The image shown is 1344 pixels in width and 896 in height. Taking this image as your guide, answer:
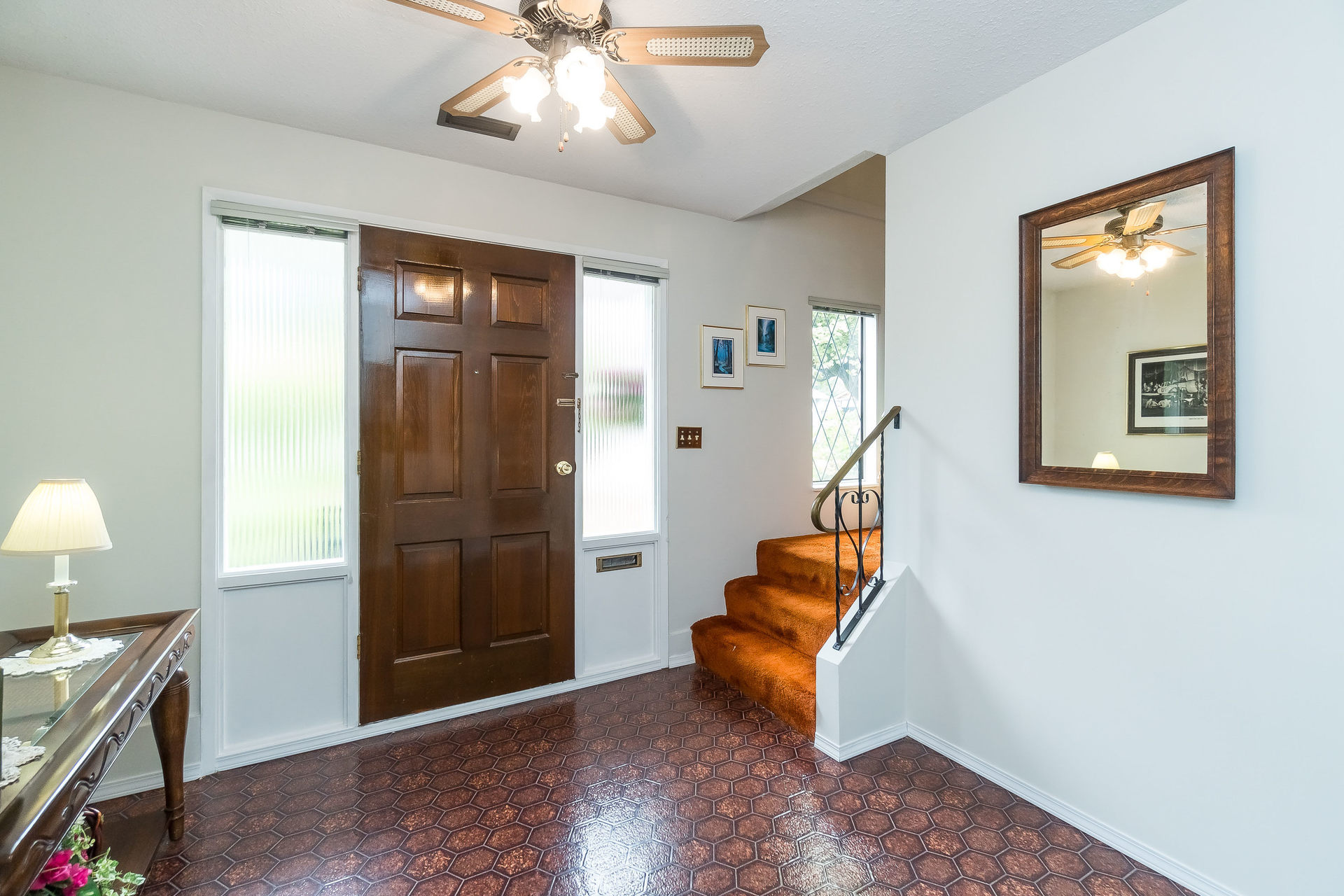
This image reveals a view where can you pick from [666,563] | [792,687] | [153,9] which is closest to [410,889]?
[792,687]

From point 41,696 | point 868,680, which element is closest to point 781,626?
point 868,680

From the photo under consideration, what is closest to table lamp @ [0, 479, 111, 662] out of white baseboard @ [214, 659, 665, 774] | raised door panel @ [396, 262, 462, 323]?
white baseboard @ [214, 659, 665, 774]

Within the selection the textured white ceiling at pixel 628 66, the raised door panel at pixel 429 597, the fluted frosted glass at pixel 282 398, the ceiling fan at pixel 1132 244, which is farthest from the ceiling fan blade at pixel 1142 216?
the fluted frosted glass at pixel 282 398

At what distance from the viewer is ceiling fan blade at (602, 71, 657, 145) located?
5.92ft

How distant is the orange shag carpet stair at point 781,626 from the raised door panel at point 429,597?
1.31 m

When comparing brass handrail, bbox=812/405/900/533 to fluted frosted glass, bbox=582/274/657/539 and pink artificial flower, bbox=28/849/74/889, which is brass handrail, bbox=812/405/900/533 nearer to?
fluted frosted glass, bbox=582/274/657/539

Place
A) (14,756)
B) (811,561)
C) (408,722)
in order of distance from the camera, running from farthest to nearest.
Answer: (811,561)
(408,722)
(14,756)

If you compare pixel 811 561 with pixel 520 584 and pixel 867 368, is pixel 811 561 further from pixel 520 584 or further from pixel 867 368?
pixel 867 368

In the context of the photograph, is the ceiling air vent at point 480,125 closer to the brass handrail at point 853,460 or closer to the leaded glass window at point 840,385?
the brass handrail at point 853,460

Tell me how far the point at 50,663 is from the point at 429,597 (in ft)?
4.21

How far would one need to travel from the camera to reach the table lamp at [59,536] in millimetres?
1721

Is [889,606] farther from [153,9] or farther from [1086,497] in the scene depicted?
[153,9]

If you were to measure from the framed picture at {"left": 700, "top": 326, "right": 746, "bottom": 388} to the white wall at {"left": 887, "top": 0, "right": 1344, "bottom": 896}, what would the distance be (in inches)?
47.5

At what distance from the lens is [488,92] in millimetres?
1881
